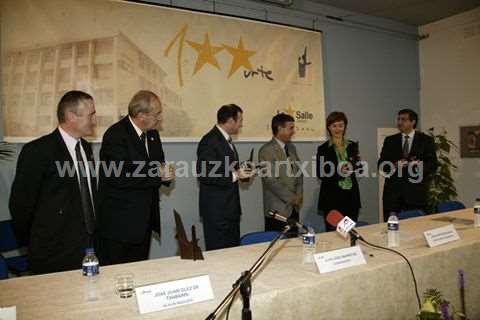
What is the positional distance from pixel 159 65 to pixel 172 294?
2.79 m

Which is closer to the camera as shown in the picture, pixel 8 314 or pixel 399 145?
pixel 8 314

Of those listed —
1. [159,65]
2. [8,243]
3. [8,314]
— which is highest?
[159,65]

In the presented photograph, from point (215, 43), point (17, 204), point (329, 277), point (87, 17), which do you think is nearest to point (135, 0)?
point (87, 17)

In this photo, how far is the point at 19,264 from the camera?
9.20 feet

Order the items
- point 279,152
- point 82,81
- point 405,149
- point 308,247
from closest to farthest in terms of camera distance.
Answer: point 308,247
point 82,81
point 279,152
point 405,149

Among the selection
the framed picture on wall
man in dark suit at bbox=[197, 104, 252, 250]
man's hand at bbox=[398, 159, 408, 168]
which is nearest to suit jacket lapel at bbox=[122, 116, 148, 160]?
man in dark suit at bbox=[197, 104, 252, 250]

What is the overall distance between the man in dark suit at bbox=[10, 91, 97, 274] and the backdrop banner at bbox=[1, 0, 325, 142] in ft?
3.90

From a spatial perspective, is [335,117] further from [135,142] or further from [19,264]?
[19,264]

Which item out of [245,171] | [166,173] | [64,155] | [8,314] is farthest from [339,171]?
[8,314]

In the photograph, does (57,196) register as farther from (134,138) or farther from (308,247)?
(308,247)

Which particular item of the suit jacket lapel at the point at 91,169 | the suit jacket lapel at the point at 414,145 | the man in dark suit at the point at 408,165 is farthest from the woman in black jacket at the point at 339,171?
the suit jacket lapel at the point at 91,169

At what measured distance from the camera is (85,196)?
2.23 metres

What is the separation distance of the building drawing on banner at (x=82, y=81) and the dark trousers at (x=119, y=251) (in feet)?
4.19

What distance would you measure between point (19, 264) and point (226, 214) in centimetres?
152
